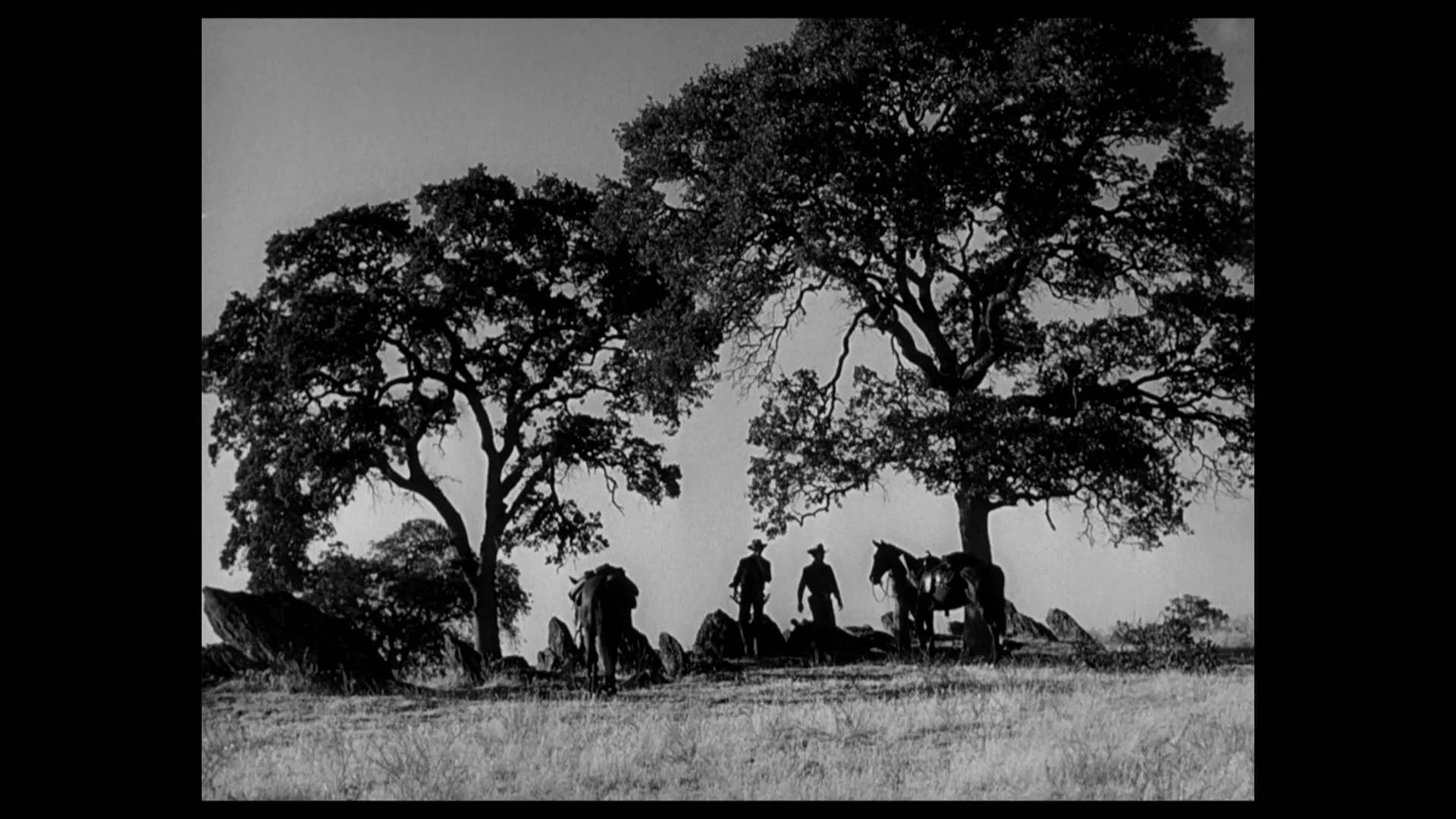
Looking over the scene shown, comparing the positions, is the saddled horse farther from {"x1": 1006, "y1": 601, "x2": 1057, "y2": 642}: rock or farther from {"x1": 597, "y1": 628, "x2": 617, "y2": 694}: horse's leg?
{"x1": 597, "y1": 628, "x2": 617, "y2": 694}: horse's leg

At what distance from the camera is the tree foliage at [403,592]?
64.4 ft

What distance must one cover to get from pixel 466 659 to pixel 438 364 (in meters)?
4.76

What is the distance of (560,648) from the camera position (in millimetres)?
20406

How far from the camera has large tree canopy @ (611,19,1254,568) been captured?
18.1m

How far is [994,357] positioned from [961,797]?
26.9 ft

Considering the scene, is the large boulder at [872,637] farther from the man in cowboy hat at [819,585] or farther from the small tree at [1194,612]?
the small tree at [1194,612]

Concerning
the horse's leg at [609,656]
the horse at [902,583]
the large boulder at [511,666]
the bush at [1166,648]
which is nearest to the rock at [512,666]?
the large boulder at [511,666]

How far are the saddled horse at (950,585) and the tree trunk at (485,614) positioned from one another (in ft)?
18.8

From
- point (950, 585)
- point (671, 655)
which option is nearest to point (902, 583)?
point (950, 585)

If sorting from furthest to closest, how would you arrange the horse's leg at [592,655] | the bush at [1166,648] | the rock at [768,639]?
the rock at [768,639] → the bush at [1166,648] → the horse's leg at [592,655]

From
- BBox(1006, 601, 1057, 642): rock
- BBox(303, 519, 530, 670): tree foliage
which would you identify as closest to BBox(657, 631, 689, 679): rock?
BBox(303, 519, 530, 670): tree foliage

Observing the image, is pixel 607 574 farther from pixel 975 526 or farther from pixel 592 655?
pixel 975 526
